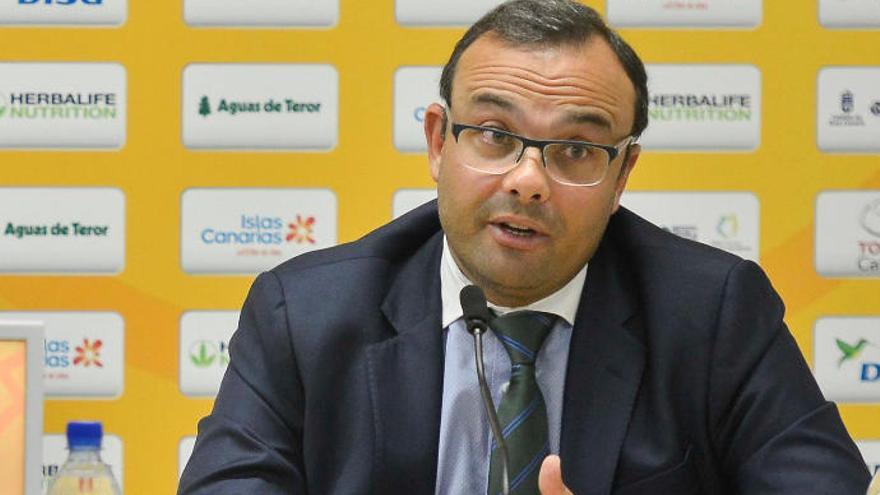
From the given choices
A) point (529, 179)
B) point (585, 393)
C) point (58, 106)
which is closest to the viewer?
point (529, 179)

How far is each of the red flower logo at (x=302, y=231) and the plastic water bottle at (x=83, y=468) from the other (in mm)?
923

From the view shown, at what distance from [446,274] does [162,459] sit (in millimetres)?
1242

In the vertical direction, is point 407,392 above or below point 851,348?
above

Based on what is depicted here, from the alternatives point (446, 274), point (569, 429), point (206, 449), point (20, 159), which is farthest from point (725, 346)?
point (20, 159)

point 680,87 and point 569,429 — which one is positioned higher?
point 680,87

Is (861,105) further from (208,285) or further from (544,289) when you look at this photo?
(208,285)

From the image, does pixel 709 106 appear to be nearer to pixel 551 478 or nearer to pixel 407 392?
pixel 407 392

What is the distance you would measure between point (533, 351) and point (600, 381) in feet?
0.40

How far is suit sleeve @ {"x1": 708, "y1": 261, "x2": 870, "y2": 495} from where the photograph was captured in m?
2.04

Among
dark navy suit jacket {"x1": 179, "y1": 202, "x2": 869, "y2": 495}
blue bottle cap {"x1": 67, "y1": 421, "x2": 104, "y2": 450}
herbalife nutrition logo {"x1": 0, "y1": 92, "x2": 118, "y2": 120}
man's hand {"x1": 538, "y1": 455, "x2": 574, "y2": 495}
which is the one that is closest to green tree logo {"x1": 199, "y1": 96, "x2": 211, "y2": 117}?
herbalife nutrition logo {"x1": 0, "y1": 92, "x2": 118, "y2": 120}

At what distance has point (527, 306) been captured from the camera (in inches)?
88.2

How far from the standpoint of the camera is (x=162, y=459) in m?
3.20

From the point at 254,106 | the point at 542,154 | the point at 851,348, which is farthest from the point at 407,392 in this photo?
the point at 851,348

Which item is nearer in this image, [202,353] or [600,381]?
[600,381]
